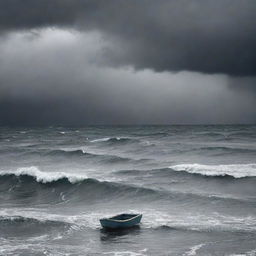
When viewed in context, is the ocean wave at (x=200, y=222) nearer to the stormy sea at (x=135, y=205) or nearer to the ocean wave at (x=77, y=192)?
the stormy sea at (x=135, y=205)

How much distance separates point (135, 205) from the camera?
42688 mm

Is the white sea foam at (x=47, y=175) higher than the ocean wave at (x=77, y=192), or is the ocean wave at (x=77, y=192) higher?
the white sea foam at (x=47, y=175)

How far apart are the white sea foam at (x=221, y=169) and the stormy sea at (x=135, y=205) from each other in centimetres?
13

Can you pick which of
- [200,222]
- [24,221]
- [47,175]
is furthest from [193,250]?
[47,175]

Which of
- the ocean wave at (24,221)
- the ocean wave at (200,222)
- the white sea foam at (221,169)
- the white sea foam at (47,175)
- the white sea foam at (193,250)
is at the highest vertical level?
the white sea foam at (47,175)

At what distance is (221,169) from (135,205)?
65.9 feet

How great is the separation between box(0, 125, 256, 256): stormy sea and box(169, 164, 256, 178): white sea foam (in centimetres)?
13

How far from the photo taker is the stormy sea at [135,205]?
99.8 feet

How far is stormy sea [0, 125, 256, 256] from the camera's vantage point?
3042 cm

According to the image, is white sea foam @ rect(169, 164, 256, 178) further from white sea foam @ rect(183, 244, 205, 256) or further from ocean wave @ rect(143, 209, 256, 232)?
white sea foam @ rect(183, 244, 205, 256)

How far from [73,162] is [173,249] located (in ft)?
152

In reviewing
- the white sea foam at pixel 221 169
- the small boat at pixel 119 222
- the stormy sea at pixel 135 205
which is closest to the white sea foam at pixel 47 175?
the stormy sea at pixel 135 205

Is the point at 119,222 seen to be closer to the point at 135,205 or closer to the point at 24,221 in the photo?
the point at 24,221

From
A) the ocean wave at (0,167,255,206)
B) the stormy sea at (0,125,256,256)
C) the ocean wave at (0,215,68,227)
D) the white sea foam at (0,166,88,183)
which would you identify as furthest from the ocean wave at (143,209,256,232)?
the white sea foam at (0,166,88,183)
